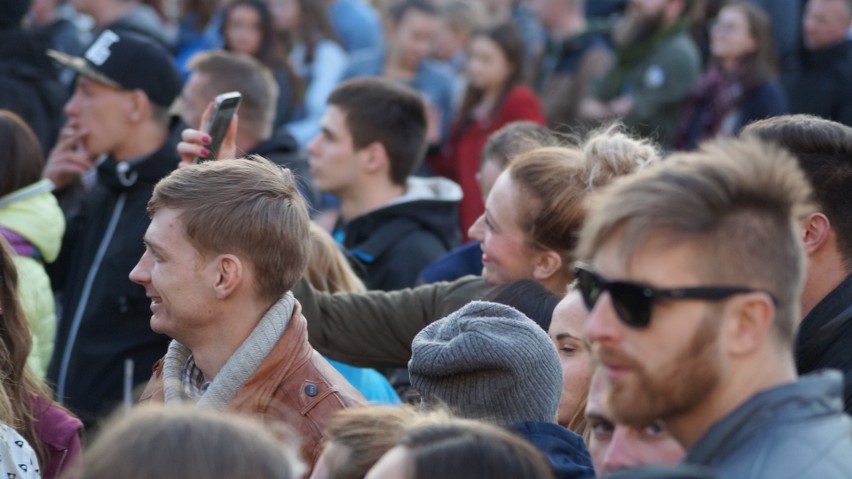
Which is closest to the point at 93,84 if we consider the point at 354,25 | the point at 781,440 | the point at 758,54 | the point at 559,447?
the point at 559,447

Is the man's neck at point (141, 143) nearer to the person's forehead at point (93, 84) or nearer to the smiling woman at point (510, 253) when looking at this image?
the person's forehead at point (93, 84)

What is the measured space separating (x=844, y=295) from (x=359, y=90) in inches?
132

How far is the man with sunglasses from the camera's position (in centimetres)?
212

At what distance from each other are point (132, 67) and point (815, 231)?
3.69 m

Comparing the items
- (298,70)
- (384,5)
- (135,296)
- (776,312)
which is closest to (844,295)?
(776,312)

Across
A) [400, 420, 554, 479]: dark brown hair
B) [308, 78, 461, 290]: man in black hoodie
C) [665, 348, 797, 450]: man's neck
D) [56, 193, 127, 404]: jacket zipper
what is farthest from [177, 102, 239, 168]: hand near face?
[665, 348, 797, 450]: man's neck

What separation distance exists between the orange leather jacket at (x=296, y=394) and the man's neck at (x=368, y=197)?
263 cm

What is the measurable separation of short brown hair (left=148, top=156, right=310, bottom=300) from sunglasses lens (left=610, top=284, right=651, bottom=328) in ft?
5.11

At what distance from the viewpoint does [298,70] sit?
9.76 meters

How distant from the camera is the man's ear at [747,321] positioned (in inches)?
83.7

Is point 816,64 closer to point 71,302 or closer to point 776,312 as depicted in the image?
point 71,302

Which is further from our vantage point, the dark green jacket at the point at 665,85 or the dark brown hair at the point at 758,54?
the dark green jacket at the point at 665,85

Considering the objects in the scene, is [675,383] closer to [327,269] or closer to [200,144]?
[200,144]

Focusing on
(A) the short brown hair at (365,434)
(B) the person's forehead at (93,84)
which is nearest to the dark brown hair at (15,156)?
(B) the person's forehead at (93,84)
